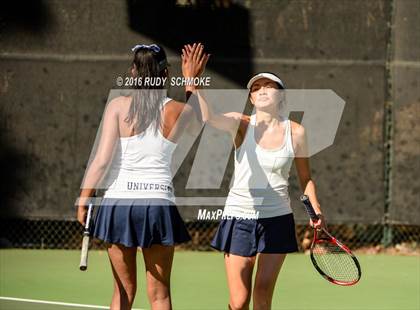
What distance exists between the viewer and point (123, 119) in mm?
6379

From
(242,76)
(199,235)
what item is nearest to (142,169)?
(242,76)

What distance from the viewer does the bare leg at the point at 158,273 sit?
6.47m

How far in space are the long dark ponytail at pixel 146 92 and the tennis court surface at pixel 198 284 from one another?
345 centimetres

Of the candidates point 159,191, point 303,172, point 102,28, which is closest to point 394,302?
point 303,172

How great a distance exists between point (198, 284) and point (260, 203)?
147 inches

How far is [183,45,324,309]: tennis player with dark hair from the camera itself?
724 centimetres

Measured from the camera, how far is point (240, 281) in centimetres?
722

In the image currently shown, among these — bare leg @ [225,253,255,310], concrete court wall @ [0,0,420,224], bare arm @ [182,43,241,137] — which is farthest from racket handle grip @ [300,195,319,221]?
concrete court wall @ [0,0,420,224]

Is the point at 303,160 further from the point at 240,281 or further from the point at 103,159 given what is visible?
the point at 103,159

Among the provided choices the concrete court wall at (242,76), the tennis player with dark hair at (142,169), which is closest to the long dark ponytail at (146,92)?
the tennis player with dark hair at (142,169)

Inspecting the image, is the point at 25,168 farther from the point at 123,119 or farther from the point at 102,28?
the point at 123,119

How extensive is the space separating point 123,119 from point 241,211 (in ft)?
4.32

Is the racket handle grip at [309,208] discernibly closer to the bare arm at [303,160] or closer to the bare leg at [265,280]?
the bare arm at [303,160]

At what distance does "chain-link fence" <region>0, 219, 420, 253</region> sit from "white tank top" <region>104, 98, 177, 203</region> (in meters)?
6.81
